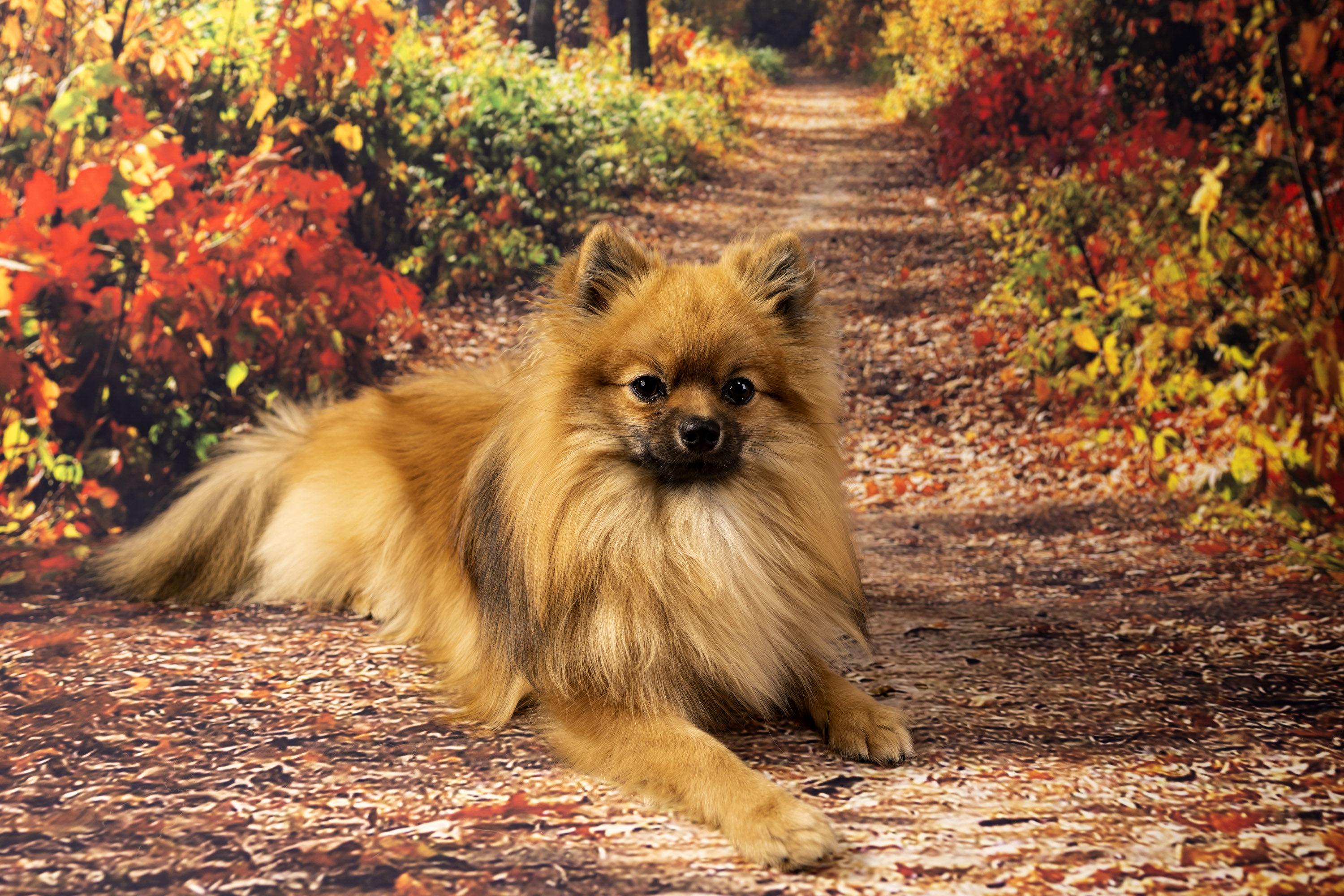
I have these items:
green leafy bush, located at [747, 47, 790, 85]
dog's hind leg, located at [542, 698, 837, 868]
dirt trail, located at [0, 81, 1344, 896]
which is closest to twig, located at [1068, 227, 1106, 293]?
dirt trail, located at [0, 81, 1344, 896]

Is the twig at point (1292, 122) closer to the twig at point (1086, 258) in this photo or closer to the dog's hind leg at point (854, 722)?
the twig at point (1086, 258)

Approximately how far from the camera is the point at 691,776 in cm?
233

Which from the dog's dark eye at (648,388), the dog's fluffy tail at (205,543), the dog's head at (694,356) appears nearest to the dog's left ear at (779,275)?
the dog's head at (694,356)

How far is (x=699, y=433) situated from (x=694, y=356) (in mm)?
225

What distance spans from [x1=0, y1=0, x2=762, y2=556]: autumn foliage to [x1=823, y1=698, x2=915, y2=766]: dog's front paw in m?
3.42

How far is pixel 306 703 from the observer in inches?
122

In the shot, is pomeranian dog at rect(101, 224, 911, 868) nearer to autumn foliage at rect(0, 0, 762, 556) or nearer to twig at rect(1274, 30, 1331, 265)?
autumn foliage at rect(0, 0, 762, 556)

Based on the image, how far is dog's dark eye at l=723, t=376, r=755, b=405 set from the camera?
2.70m

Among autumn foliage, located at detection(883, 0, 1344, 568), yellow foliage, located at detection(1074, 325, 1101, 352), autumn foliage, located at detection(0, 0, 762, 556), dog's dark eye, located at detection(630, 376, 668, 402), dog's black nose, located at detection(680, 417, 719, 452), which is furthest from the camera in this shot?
yellow foliage, located at detection(1074, 325, 1101, 352)

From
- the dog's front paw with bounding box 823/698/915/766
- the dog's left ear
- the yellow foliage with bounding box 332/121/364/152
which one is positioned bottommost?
the dog's front paw with bounding box 823/698/915/766

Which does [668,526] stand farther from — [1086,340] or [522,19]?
[522,19]

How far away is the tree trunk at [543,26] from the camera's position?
5445 millimetres

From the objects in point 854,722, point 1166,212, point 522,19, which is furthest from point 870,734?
point 522,19

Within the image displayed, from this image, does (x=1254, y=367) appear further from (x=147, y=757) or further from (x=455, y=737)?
(x=147, y=757)
